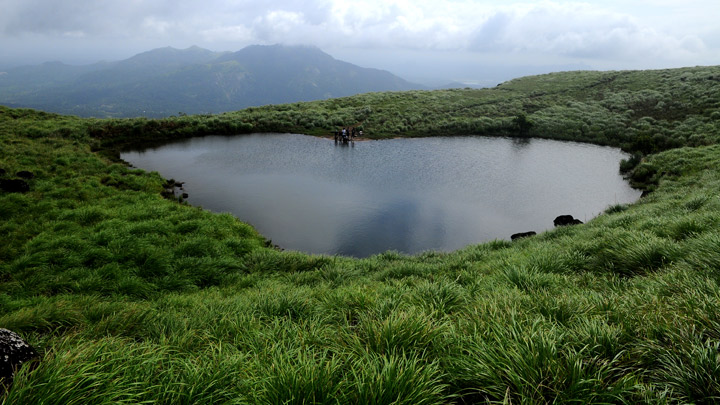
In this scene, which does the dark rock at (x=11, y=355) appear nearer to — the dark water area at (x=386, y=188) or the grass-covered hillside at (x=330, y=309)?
the grass-covered hillside at (x=330, y=309)

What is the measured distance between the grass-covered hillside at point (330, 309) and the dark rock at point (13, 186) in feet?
1.39

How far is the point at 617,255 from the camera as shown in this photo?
24.4 feet

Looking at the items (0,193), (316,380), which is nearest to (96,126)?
(0,193)

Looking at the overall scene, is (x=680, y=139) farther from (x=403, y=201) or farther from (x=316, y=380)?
(x=316, y=380)

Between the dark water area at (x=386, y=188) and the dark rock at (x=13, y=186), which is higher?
the dark rock at (x=13, y=186)

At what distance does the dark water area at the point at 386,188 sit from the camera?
1675 cm

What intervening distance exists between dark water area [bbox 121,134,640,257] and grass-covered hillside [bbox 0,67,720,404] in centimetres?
293

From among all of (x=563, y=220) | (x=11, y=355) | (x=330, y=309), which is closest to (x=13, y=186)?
(x=11, y=355)

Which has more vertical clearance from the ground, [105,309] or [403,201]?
[105,309]

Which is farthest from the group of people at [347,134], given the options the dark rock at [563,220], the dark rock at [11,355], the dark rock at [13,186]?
the dark rock at [11,355]

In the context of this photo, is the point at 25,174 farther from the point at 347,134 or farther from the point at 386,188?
the point at 347,134

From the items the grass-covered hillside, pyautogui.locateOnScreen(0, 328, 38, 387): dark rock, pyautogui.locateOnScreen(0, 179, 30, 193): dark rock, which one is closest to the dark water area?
the grass-covered hillside

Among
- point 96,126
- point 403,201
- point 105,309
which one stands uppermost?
point 96,126

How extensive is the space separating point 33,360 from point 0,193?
1739cm
